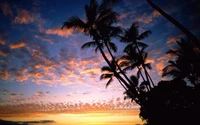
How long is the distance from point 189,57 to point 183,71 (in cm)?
215

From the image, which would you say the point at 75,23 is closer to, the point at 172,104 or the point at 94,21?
the point at 94,21

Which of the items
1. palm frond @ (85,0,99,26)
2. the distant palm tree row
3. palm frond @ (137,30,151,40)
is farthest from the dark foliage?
palm frond @ (85,0,99,26)

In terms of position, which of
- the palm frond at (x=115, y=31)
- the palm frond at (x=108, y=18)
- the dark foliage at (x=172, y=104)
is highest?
the palm frond at (x=108, y=18)

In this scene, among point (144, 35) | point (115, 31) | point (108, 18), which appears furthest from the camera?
point (144, 35)

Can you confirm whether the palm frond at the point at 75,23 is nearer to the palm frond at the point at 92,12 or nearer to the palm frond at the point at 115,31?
the palm frond at the point at 92,12

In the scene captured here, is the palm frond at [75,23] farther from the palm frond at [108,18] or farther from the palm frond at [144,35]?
the palm frond at [144,35]

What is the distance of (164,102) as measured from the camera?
13.0m

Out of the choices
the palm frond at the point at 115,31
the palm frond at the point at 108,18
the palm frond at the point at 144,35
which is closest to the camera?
the palm frond at the point at 108,18

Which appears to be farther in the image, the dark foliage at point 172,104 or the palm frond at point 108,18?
the palm frond at point 108,18

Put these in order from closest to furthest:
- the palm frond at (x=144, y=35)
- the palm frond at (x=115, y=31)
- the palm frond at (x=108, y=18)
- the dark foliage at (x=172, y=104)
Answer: the dark foliage at (x=172, y=104)
the palm frond at (x=108, y=18)
the palm frond at (x=115, y=31)
the palm frond at (x=144, y=35)

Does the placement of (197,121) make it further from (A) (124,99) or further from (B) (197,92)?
(A) (124,99)

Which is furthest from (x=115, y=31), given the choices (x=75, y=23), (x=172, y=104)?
(x=172, y=104)

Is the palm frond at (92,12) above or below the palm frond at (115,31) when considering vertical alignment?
above

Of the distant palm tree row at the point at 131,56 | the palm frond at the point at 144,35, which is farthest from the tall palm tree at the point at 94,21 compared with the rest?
the palm frond at the point at 144,35
